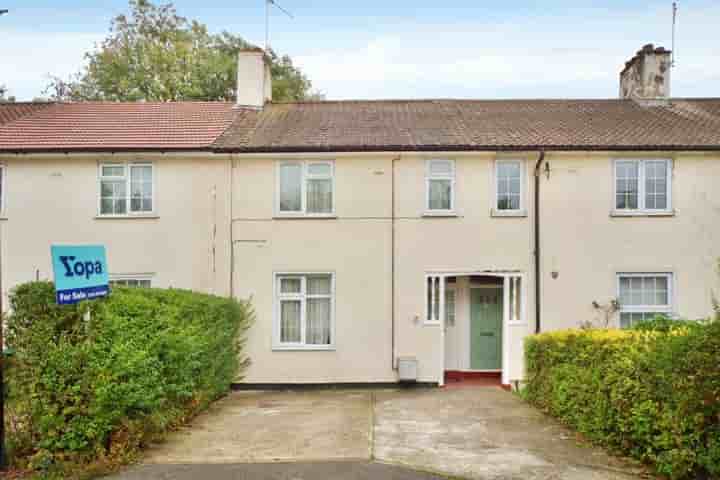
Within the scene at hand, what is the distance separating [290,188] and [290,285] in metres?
2.30

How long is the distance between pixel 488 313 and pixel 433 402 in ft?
12.3

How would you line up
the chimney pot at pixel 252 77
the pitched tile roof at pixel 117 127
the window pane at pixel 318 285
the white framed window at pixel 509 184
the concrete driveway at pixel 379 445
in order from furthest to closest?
the chimney pot at pixel 252 77, the pitched tile roof at pixel 117 127, the window pane at pixel 318 285, the white framed window at pixel 509 184, the concrete driveway at pixel 379 445

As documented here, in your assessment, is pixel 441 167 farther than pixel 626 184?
Yes

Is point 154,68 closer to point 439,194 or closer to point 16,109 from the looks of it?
point 16,109

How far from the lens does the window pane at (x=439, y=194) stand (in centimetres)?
1332

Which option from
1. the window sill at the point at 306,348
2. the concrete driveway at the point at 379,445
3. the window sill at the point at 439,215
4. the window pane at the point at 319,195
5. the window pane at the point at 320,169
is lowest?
the concrete driveway at the point at 379,445

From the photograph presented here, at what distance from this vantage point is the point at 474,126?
14.5 m

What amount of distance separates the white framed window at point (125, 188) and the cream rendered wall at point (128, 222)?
0.51ft

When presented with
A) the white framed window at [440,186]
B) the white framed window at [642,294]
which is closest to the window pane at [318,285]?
the white framed window at [440,186]

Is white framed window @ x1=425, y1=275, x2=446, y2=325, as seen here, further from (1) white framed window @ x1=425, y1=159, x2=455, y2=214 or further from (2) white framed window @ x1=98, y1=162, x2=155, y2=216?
(2) white framed window @ x1=98, y1=162, x2=155, y2=216

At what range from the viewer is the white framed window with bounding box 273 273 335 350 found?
13250mm

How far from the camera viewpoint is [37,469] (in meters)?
6.37

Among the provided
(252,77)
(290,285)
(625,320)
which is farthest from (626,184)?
(252,77)

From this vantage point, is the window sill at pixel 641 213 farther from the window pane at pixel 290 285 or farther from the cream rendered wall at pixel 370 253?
the window pane at pixel 290 285
